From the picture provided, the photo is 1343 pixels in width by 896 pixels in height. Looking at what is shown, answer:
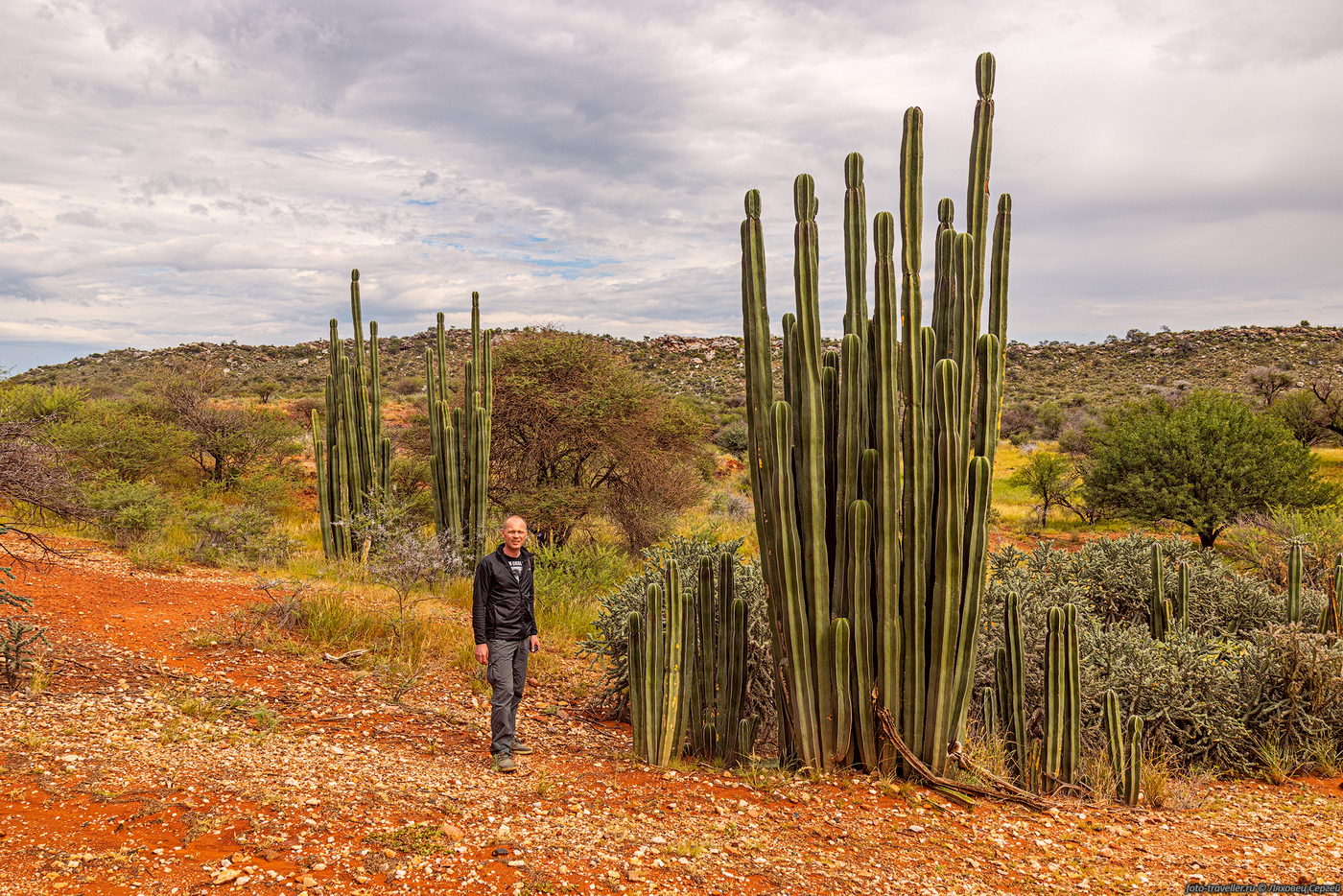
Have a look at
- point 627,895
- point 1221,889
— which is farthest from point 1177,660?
point 627,895

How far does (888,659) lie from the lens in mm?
5172

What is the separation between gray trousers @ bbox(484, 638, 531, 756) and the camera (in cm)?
530

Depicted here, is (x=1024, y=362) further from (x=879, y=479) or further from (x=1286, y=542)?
(x=879, y=479)

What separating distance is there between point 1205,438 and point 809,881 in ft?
59.9

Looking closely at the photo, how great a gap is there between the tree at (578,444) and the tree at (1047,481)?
11676 mm

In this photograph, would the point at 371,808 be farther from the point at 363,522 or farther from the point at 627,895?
the point at 363,522

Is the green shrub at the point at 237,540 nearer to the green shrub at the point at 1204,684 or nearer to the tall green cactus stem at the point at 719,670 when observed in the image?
the tall green cactus stem at the point at 719,670

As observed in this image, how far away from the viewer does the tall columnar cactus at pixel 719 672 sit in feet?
18.3

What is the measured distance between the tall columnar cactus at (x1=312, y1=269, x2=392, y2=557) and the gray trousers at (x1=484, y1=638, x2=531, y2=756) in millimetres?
8260

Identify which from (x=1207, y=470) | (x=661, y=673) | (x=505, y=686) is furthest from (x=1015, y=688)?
(x=1207, y=470)

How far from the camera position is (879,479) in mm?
5133

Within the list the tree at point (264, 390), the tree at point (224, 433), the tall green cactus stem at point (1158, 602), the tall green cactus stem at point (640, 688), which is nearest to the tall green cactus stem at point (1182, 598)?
the tall green cactus stem at point (1158, 602)

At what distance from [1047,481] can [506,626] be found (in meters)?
20.6

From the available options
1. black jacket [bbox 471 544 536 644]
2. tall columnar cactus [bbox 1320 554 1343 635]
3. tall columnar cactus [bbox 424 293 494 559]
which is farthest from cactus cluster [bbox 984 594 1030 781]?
tall columnar cactus [bbox 424 293 494 559]
